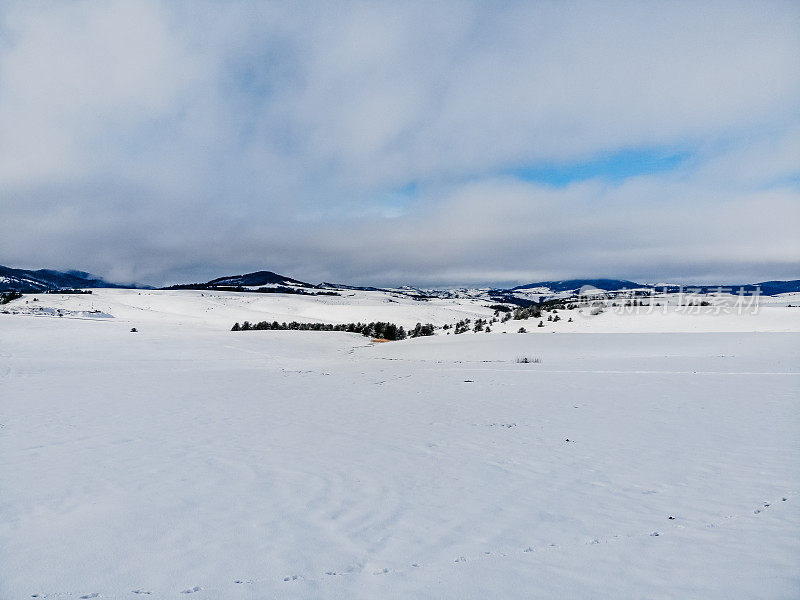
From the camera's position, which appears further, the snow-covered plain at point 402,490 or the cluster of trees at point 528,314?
the cluster of trees at point 528,314

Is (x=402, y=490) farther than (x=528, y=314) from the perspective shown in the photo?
No

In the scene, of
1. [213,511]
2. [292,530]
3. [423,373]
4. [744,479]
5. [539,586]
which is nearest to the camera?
[539,586]

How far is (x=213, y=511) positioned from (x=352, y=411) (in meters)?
6.03

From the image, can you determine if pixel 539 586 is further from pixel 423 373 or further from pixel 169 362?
pixel 169 362

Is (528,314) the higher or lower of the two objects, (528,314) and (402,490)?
the higher

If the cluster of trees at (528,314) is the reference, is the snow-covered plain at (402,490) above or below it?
below

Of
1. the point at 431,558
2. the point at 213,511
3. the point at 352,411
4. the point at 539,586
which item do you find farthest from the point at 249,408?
the point at 539,586

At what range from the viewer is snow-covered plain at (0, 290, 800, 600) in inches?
135

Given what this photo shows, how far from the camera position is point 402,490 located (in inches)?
210

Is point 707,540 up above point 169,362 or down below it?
above

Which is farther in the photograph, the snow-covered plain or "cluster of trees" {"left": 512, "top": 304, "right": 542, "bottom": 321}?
"cluster of trees" {"left": 512, "top": 304, "right": 542, "bottom": 321}

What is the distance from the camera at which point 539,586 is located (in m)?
3.30

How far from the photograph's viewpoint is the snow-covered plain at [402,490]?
344 cm

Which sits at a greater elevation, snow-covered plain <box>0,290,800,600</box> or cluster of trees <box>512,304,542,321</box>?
cluster of trees <box>512,304,542,321</box>
